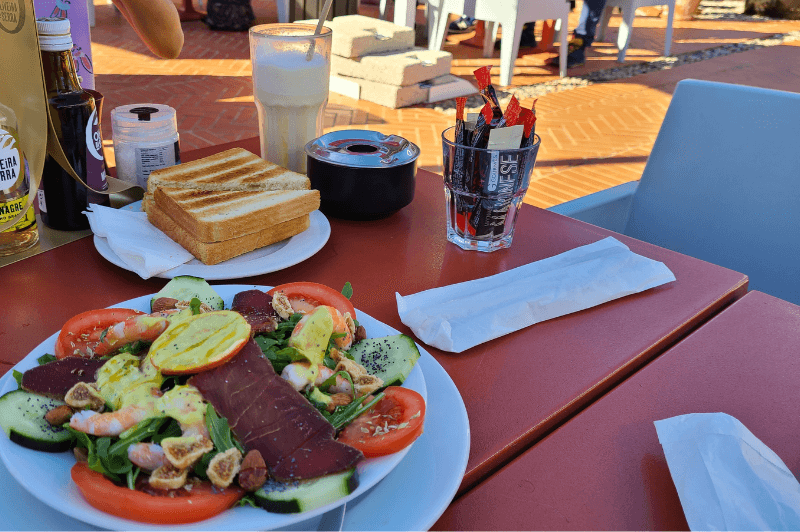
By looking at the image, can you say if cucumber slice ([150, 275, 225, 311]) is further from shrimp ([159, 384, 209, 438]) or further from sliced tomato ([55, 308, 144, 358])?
shrimp ([159, 384, 209, 438])

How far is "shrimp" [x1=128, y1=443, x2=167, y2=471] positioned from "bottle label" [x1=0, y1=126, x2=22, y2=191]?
512 mm

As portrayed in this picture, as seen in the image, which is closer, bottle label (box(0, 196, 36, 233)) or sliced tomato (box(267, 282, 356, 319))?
sliced tomato (box(267, 282, 356, 319))

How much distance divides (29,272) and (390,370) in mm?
559

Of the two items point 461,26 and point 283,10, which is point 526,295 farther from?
point 461,26

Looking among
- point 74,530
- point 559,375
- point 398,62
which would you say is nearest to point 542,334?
point 559,375

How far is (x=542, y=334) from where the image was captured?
79 cm

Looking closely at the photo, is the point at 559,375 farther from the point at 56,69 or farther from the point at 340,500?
the point at 56,69

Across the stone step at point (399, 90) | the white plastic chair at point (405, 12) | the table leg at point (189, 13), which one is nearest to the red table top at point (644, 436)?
the stone step at point (399, 90)

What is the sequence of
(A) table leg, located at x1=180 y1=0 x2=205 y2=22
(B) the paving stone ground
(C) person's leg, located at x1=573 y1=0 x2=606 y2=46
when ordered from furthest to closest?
(A) table leg, located at x1=180 y1=0 x2=205 y2=22 < (C) person's leg, located at x1=573 y1=0 x2=606 y2=46 < (B) the paving stone ground

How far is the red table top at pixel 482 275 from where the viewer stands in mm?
664

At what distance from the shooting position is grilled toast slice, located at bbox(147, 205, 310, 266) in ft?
2.84

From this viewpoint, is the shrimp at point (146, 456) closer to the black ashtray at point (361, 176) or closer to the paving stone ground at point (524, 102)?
the black ashtray at point (361, 176)

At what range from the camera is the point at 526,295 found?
83 cm

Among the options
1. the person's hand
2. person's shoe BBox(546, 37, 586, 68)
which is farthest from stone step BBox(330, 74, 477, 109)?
the person's hand
